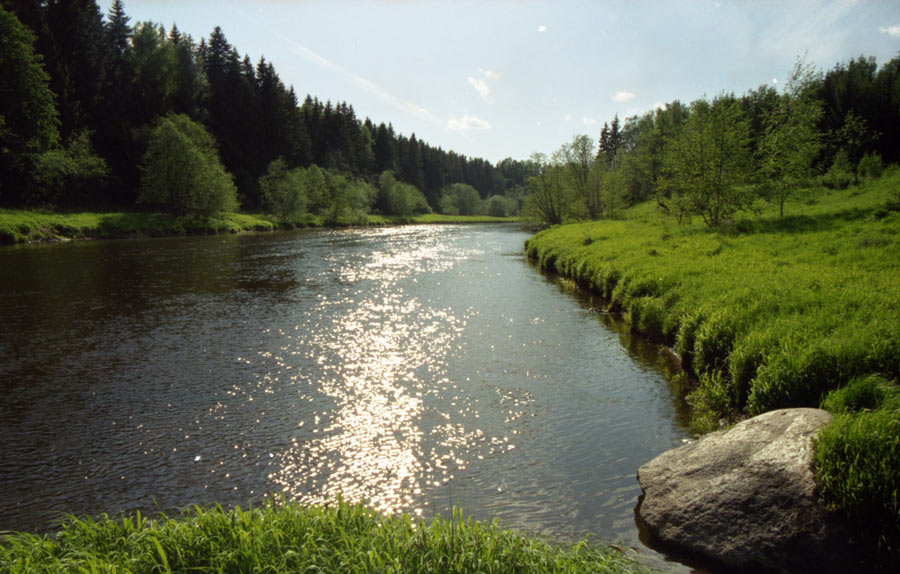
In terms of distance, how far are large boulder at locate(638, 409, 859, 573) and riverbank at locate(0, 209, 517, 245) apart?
57.1m

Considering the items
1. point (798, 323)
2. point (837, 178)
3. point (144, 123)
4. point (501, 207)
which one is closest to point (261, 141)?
point (144, 123)

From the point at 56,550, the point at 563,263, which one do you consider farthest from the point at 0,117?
the point at 56,550

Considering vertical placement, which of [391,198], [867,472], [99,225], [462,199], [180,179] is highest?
[462,199]

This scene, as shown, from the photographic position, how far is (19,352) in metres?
14.2

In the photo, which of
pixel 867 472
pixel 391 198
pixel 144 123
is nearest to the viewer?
pixel 867 472

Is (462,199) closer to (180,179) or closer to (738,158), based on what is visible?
(180,179)

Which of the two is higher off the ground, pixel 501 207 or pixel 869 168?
pixel 501 207

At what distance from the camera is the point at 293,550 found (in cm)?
488

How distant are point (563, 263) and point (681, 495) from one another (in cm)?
2544

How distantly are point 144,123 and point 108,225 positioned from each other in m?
35.4

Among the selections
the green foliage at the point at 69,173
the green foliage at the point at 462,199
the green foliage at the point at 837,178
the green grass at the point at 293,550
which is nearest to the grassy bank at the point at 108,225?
the green foliage at the point at 69,173

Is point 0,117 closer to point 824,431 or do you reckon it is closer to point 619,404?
point 619,404

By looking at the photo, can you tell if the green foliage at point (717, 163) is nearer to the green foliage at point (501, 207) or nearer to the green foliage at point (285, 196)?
the green foliage at point (285, 196)

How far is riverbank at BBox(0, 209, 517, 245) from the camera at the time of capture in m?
45.5
